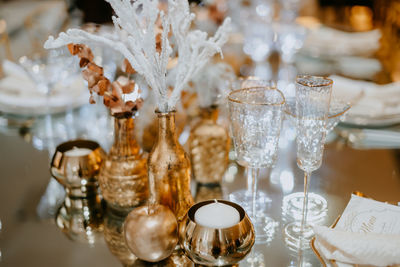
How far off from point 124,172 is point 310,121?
0.41 m

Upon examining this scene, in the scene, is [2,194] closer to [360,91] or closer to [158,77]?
[158,77]

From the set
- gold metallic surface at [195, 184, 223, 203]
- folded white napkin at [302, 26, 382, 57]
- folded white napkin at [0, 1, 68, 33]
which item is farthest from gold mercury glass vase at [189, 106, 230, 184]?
folded white napkin at [0, 1, 68, 33]

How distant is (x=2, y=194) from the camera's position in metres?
1.01

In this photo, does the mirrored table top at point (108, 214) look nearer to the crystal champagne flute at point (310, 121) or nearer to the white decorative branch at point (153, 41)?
the crystal champagne flute at point (310, 121)

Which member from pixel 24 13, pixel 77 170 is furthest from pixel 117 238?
pixel 24 13

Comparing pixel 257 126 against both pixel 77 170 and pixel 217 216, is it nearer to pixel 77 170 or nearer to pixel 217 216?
pixel 217 216

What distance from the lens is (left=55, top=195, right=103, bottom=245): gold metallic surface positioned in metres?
0.85

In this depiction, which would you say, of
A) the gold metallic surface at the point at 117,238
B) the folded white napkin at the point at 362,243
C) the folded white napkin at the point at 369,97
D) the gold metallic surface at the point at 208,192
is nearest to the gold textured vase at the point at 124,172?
the gold metallic surface at the point at 117,238

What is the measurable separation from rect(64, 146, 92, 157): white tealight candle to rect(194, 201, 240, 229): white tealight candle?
14.4 inches

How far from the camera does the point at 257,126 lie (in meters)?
0.82

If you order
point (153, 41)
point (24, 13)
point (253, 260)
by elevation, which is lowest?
point (253, 260)

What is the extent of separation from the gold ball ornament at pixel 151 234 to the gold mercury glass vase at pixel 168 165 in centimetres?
8

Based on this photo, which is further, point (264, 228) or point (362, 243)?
point (264, 228)

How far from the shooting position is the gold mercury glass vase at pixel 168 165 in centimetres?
82
